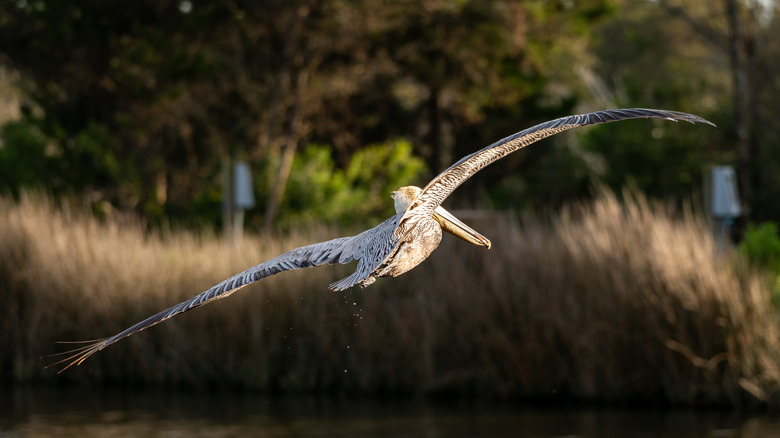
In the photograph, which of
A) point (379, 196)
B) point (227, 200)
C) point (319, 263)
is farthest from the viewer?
point (379, 196)

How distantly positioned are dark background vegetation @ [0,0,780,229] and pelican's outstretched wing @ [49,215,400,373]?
15.4 metres

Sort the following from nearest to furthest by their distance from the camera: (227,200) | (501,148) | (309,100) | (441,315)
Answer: (501,148) → (441,315) → (227,200) → (309,100)

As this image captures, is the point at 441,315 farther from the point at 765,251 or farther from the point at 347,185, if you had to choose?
the point at 347,185

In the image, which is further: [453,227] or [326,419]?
[326,419]

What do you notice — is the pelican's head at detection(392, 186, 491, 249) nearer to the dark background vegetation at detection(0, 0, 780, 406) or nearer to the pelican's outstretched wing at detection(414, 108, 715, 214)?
the pelican's outstretched wing at detection(414, 108, 715, 214)

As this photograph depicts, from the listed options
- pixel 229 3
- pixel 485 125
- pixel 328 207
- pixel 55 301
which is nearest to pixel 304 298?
pixel 55 301

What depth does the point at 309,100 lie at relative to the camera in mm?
25406

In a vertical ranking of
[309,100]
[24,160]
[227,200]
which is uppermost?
[309,100]

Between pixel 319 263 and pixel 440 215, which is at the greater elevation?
pixel 440 215

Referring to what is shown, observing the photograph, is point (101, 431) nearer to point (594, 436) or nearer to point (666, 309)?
point (594, 436)

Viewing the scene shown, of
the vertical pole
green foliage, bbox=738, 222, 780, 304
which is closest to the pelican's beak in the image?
green foliage, bbox=738, 222, 780, 304

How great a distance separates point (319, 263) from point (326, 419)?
7.78m

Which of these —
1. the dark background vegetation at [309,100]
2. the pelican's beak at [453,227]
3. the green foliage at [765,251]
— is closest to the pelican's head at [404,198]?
the pelican's beak at [453,227]

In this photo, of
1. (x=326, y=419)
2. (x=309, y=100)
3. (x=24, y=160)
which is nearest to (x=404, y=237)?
(x=326, y=419)
